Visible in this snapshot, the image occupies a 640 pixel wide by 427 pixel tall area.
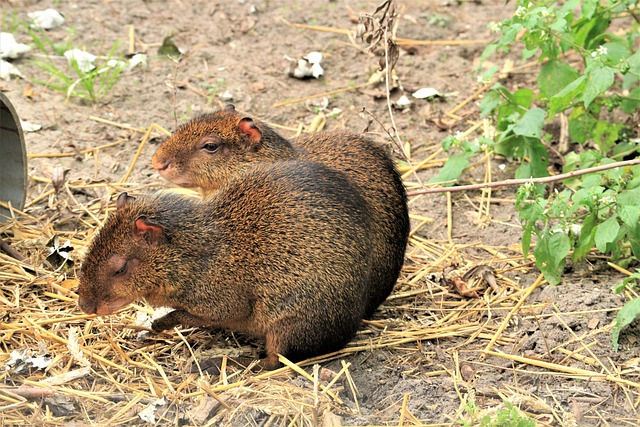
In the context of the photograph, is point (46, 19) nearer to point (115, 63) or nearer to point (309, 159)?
point (115, 63)

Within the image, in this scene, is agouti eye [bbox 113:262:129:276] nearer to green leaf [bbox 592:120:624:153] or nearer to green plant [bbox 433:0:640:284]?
green plant [bbox 433:0:640:284]

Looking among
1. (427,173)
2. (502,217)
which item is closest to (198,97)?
(427,173)

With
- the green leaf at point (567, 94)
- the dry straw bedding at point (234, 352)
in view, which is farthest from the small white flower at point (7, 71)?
the green leaf at point (567, 94)

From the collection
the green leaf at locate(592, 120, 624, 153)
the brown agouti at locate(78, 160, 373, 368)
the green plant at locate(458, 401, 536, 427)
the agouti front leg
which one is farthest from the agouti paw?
the green leaf at locate(592, 120, 624, 153)

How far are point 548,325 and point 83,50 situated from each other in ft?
16.6

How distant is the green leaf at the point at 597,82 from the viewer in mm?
5469

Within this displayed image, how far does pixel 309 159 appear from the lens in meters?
5.70

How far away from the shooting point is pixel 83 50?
8.30 m

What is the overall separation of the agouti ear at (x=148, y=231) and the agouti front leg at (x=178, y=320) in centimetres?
47

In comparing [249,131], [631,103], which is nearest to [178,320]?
[249,131]

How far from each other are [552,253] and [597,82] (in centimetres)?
107

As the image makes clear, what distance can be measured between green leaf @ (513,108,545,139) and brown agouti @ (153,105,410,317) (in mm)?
1082

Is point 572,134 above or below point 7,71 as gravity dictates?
above

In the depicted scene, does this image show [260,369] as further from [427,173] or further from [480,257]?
[427,173]
